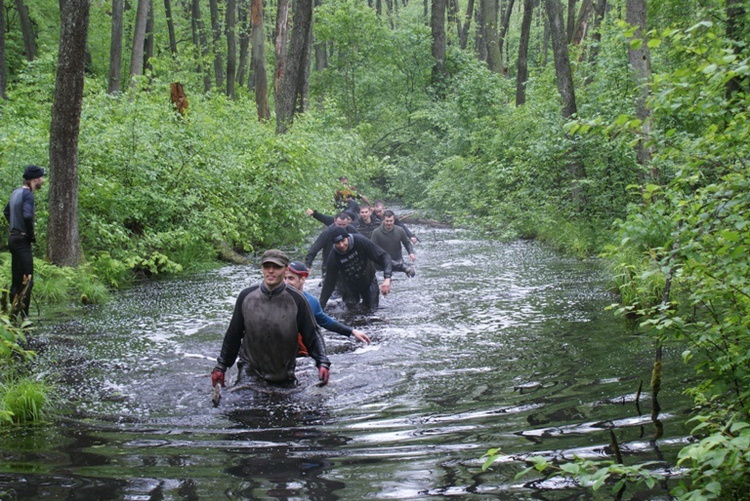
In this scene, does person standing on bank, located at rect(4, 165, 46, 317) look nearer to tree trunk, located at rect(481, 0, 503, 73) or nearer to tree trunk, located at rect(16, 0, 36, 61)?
tree trunk, located at rect(16, 0, 36, 61)

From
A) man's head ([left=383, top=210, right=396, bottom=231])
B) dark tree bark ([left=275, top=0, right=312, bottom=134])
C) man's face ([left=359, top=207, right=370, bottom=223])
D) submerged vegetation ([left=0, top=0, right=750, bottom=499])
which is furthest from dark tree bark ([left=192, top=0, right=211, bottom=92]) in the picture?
man's head ([left=383, top=210, right=396, bottom=231])

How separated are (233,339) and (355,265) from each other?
206 inches

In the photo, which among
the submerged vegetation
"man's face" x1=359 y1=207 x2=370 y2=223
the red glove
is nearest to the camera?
the submerged vegetation

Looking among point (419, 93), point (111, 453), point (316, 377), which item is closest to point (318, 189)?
point (316, 377)

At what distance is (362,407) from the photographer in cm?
Result: 732

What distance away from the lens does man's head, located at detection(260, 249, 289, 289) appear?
24.4ft

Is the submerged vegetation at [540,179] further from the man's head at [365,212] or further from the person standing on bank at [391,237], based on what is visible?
the person standing on bank at [391,237]

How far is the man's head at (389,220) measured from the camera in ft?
50.6

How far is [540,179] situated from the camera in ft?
64.4

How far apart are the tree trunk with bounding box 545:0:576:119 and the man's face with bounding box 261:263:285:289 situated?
46.1ft

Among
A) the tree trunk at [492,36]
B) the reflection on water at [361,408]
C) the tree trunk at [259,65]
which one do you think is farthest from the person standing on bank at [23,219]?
the tree trunk at [492,36]

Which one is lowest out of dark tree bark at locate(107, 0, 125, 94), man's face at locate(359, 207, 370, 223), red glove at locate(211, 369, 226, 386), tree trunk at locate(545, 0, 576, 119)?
red glove at locate(211, 369, 226, 386)

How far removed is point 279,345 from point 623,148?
1057 cm

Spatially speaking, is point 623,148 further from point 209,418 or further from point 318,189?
point 209,418
